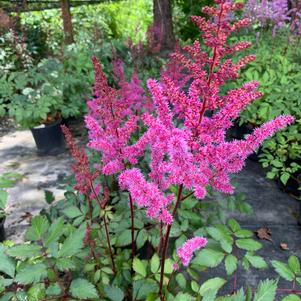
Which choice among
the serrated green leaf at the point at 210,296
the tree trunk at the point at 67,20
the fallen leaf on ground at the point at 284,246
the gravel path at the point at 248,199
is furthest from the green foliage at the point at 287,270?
the tree trunk at the point at 67,20

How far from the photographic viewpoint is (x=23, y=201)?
3.42 meters

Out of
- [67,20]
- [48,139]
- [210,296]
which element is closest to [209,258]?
[210,296]

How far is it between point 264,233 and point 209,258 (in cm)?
184

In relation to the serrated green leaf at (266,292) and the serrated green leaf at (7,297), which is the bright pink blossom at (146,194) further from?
the serrated green leaf at (7,297)

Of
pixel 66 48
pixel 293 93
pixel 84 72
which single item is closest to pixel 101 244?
pixel 293 93

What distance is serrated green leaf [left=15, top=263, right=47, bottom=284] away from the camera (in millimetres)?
1100

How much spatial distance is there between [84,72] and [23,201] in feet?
8.06

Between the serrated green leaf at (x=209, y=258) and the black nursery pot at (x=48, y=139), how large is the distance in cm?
328

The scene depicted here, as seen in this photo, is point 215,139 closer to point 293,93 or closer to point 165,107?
point 165,107

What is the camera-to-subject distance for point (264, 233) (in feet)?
9.62

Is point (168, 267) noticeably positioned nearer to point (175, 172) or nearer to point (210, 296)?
point (210, 296)

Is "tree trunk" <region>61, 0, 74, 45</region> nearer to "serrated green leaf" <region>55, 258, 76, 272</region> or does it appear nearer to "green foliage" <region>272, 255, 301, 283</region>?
"serrated green leaf" <region>55, 258, 76, 272</region>

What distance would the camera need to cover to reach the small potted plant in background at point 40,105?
3.91 metres

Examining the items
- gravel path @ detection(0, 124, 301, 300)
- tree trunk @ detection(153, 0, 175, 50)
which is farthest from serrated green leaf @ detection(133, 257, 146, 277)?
tree trunk @ detection(153, 0, 175, 50)
